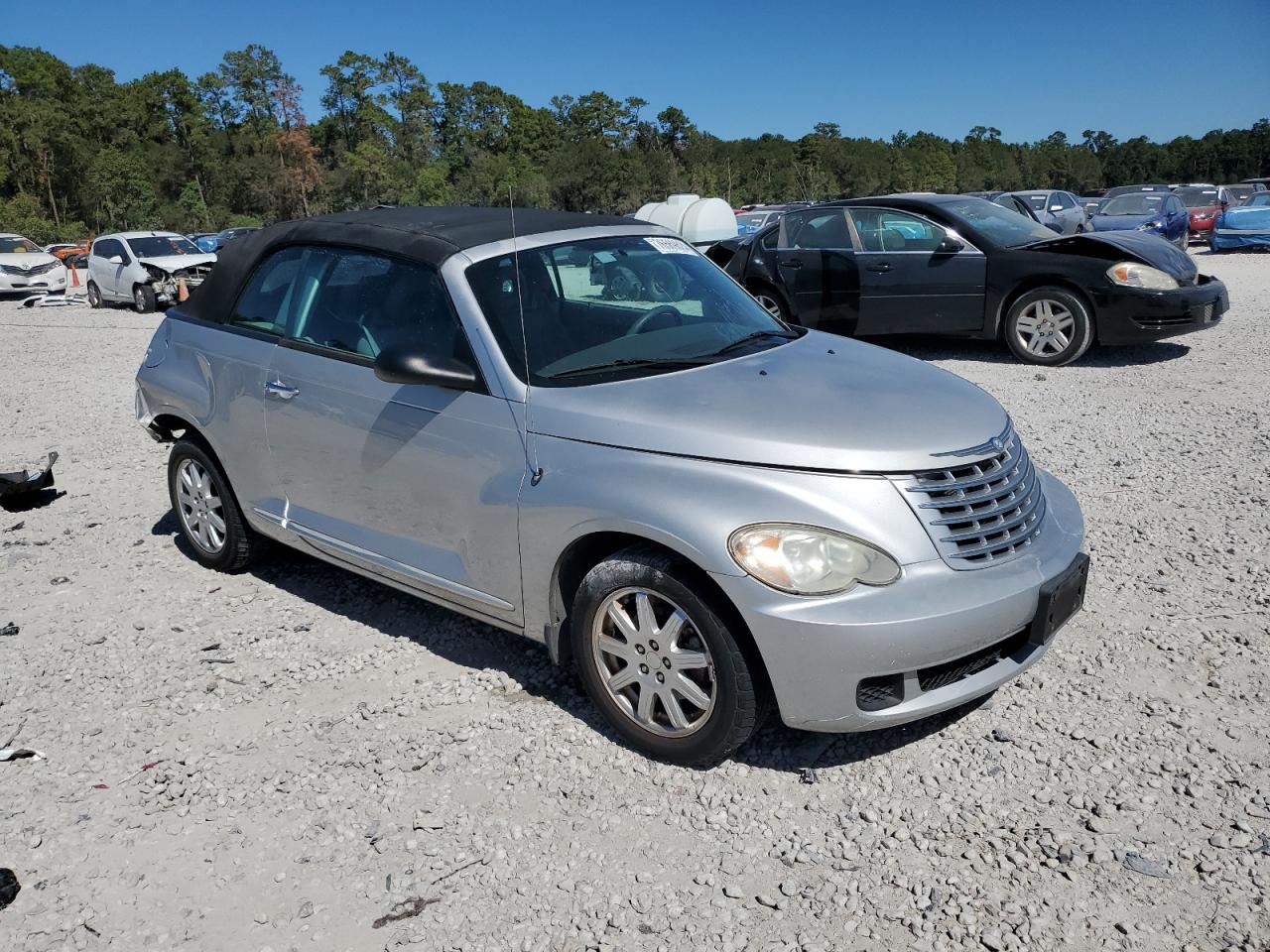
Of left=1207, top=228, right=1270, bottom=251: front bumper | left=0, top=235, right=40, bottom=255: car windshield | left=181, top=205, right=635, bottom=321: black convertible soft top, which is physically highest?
left=0, top=235, right=40, bottom=255: car windshield

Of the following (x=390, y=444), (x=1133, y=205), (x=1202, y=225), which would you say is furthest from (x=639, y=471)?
(x=1202, y=225)

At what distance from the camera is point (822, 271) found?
1077cm

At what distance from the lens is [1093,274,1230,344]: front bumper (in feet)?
30.0

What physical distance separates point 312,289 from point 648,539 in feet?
7.17

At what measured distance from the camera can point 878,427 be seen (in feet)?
10.8

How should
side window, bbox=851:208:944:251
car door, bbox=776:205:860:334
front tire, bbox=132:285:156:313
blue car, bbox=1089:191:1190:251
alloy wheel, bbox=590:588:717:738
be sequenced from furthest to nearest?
blue car, bbox=1089:191:1190:251
front tire, bbox=132:285:156:313
car door, bbox=776:205:860:334
side window, bbox=851:208:944:251
alloy wheel, bbox=590:588:717:738

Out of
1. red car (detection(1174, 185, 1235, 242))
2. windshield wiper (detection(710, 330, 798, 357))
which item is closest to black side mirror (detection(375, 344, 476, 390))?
windshield wiper (detection(710, 330, 798, 357))

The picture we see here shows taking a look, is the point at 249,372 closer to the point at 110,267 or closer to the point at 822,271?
the point at 822,271

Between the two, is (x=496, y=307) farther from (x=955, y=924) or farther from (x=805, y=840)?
(x=955, y=924)

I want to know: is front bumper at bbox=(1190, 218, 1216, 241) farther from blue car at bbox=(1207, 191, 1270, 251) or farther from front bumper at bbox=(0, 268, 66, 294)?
front bumper at bbox=(0, 268, 66, 294)

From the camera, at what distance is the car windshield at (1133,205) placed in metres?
22.4

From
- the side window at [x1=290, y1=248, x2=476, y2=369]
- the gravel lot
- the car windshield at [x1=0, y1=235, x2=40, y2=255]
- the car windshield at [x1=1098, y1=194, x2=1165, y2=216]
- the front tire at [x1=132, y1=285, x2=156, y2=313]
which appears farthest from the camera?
the car windshield at [x1=0, y1=235, x2=40, y2=255]

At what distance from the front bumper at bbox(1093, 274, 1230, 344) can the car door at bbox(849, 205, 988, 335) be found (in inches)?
44.4

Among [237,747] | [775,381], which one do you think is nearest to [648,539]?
[775,381]
